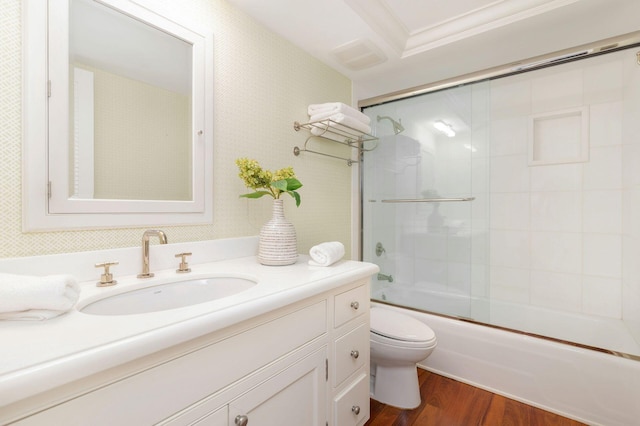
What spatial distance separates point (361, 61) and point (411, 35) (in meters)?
0.34

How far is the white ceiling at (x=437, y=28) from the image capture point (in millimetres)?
1477

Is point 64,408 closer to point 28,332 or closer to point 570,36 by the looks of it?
point 28,332

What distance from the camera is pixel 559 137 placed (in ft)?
6.81

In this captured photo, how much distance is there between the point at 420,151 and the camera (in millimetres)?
2248

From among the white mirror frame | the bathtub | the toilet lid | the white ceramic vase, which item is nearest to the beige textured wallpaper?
the white mirror frame

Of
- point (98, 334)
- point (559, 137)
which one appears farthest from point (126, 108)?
point (559, 137)

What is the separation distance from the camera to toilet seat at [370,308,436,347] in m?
1.47

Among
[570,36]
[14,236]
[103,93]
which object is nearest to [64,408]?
[14,236]

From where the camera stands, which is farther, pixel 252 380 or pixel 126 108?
pixel 126 108

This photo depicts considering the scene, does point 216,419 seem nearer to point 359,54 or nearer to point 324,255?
point 324,255

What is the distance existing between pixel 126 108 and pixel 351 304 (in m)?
1.15

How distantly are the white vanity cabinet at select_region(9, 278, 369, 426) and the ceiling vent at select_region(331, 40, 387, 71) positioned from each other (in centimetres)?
142

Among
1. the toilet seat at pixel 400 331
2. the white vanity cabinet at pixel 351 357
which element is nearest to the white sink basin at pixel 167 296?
the white vanity cabinet at pixel 351 357

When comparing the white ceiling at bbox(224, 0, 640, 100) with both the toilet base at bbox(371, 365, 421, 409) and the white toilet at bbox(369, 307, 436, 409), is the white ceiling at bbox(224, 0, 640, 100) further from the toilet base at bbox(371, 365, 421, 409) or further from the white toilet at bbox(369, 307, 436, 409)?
the toilet base at bbox(371, 365, 421, 409)
